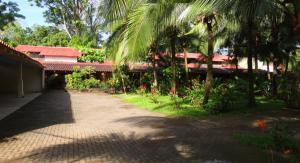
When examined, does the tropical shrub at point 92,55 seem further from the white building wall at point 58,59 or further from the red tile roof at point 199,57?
the red tile roof at point 199,57

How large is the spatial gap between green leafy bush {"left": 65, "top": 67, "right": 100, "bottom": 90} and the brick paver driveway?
72.4ft

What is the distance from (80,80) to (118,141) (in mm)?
27797

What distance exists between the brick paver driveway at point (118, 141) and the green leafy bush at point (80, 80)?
22.1 metres

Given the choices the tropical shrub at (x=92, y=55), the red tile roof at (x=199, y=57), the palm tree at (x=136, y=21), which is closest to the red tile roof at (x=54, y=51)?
the tropical shrub at (x=92, y=55)

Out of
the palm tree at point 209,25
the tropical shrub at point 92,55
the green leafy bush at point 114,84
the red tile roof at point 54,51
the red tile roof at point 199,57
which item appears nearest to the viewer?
the palm tree at point 209,25

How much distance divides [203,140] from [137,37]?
3.89 m

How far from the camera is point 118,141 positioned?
9852 millimetres

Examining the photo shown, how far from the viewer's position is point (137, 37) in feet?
23.7

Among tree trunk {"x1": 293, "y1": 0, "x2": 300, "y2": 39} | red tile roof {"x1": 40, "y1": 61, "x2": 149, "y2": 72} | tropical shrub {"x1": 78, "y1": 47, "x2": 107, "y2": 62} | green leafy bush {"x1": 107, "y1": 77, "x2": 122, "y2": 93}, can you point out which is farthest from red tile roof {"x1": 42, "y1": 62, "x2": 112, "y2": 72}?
tree trunk {"x1": 293, "y1": 0, "x2": 300, "y2": 39}

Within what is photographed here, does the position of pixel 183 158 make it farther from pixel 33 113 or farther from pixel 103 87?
pixel 103 87

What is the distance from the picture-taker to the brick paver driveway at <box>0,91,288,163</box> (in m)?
7.93

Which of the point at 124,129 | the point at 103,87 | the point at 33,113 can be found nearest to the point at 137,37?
the point at 124,129

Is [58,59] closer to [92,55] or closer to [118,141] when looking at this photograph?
[92,55]

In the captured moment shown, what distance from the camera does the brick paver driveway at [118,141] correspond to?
7.93 m
